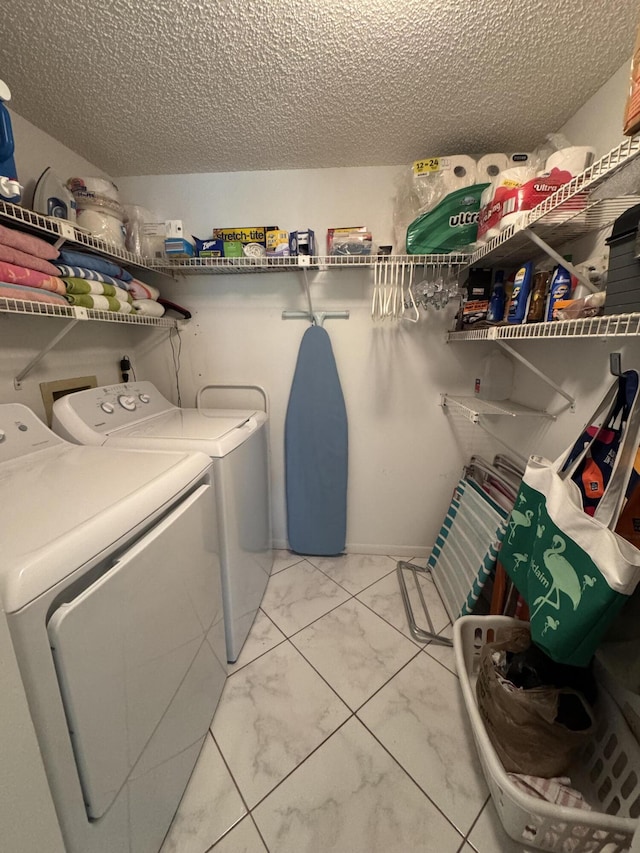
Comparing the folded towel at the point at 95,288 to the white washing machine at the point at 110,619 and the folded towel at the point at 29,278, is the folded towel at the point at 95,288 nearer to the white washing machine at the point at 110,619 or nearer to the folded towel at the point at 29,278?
the folded towel at the point at 29,278

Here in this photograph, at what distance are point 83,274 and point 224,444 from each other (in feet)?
2.86

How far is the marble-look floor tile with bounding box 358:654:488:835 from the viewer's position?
0.99 meters

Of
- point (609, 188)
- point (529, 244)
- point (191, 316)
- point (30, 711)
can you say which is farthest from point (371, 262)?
point (30, 711)

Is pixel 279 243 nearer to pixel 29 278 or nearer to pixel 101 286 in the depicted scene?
pixel 101 286

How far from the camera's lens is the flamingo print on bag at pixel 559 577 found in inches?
31.0

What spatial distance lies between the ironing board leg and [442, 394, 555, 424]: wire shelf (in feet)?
3.33

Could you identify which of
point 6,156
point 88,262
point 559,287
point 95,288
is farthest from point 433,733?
point 6,156

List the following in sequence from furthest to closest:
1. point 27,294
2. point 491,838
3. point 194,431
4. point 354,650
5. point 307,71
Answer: point 354,650 < point 194,431 < point 307,71 < point 27,294 < point 491,838

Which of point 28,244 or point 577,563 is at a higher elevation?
point 28,244

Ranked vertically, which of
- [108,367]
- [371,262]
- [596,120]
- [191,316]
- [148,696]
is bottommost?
[148,696]

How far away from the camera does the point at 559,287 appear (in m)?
1.03

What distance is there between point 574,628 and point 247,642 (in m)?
1.35

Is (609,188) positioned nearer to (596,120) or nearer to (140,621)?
(596,120)

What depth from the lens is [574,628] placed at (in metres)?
0.77
